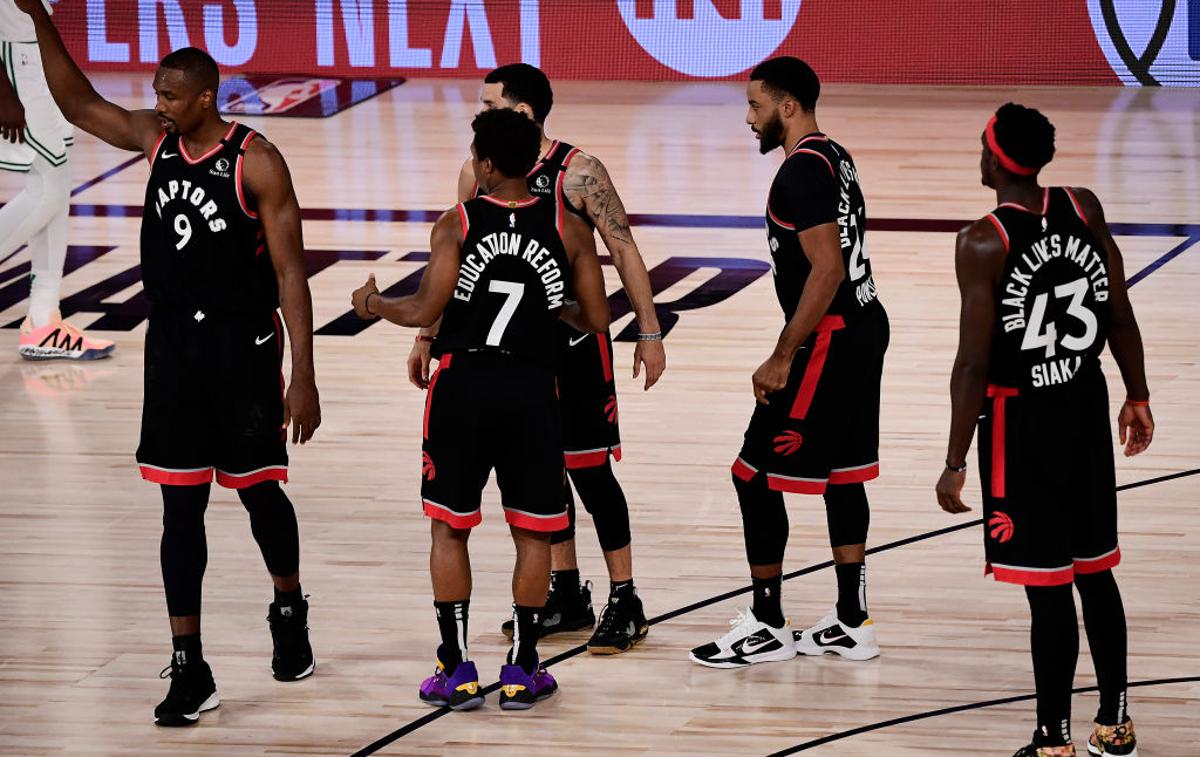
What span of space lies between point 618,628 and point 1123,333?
1.76m

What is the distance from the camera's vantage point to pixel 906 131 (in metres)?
14.5

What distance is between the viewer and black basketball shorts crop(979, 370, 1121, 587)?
4.27 meters

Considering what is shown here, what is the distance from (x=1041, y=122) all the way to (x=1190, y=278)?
606cm

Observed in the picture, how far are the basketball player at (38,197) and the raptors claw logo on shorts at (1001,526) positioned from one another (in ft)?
17.6

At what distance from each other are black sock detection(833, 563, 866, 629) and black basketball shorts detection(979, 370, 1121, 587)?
946 millimetres

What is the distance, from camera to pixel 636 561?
20.1 feet

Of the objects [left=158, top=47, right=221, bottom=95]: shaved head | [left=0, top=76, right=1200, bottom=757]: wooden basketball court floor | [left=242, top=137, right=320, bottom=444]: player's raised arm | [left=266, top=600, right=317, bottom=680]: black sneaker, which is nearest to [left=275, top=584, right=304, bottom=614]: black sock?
[left=266, top=600, right=317, bottom=680]: black sneaker

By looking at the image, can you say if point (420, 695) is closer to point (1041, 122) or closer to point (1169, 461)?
point (1041, 122)

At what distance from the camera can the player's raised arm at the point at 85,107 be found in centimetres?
501

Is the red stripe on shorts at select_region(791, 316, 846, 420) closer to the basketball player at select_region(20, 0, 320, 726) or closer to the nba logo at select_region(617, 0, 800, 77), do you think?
the basketball player at select_region(20, 0, 320, 726)

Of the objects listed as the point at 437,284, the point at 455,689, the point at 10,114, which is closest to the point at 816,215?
the point at 437,284

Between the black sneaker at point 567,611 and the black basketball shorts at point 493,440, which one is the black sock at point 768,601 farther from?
the black basketball shorts at point 493,440

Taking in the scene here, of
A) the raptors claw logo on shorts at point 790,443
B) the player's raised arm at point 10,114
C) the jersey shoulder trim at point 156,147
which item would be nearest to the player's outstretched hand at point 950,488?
the raptors claw logo on shorts at point 790,443

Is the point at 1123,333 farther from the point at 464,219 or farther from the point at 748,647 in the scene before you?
the point at 464,219
